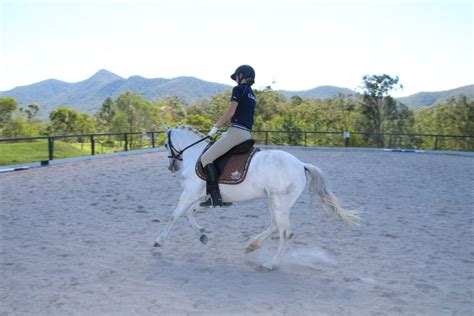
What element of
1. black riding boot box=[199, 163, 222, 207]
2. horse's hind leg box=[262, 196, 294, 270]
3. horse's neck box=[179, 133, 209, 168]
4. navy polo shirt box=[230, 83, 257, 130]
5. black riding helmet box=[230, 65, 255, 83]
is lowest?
horse's hind leg box=[262, 196, 294, 270]

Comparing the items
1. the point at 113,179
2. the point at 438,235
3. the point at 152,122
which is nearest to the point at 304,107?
the point at 152,122

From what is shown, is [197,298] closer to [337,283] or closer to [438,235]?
[337,283]

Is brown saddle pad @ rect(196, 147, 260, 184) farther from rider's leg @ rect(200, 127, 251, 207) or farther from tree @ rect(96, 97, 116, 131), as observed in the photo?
tree @ rect(96, 97, 116, 131)

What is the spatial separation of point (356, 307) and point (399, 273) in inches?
43.7

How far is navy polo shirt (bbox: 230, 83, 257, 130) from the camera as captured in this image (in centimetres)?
455

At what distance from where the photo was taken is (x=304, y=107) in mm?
55938

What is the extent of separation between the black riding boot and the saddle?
0.07 metres

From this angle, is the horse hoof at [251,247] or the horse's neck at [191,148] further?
the horse's neck at [191,148]

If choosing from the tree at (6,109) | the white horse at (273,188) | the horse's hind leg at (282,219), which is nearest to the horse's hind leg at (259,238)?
the white horse at (273,188)

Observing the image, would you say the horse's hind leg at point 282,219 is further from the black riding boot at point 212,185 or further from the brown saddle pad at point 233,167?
the black riding boot at point 212,185

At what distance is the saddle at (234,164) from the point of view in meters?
4.72

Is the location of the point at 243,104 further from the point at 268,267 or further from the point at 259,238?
the point at 268,267

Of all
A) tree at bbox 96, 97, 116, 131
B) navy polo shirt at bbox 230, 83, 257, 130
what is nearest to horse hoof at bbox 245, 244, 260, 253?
navy polo shirt at bbox 230, 83, 257, 130

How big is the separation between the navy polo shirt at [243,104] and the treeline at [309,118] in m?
21.0
